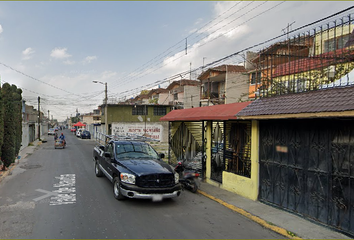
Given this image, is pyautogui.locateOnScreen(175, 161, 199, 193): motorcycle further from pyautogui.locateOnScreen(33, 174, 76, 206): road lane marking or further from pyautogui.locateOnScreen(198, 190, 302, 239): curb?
pyautogui.locateOnScreen(33, 174, 76, 206): road lane marking

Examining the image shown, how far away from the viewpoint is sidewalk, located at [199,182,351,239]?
5.32 metres

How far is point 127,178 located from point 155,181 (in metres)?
0.77

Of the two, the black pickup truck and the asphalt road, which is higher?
the black pickup truck

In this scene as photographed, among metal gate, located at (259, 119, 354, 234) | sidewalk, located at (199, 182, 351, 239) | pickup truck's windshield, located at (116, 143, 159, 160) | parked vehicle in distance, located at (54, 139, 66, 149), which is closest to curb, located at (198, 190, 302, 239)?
sidewalk, located at (199, 182, 351, 239)

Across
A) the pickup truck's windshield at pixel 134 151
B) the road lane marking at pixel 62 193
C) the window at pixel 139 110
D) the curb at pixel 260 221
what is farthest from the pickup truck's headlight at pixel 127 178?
the window at pixel 139 110

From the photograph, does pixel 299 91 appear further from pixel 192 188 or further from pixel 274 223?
pixel 192 188

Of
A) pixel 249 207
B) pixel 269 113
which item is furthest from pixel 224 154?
pixel 269 113

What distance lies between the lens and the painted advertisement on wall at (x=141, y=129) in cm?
3616

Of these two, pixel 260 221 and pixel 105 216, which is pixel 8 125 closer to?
pixel 105 216

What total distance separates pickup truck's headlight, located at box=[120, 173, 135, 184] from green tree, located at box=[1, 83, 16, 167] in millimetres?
8621

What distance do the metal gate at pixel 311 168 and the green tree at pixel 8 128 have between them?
1193cm

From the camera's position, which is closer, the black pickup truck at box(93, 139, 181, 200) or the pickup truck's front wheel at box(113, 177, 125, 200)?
the black pickup truck at box(93, 139, 181, 200)

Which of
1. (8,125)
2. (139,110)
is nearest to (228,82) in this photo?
A: (139,110)

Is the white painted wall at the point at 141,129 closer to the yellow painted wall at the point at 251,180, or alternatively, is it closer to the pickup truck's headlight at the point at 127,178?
the yellow painted wall at the point at 251,180
